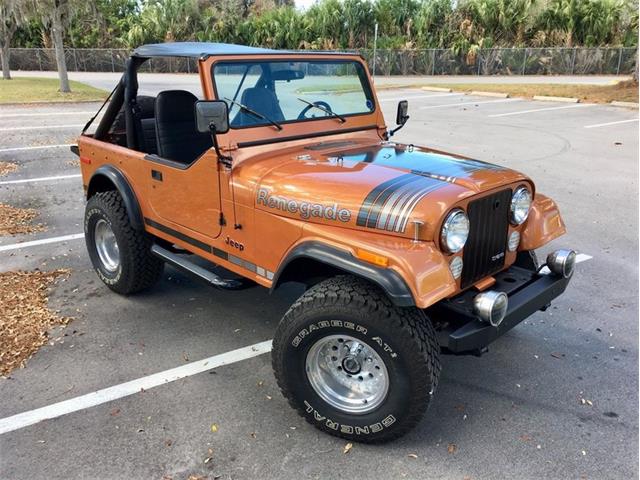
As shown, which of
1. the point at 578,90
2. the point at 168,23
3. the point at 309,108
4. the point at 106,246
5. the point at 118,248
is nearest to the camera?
the point at 309,108

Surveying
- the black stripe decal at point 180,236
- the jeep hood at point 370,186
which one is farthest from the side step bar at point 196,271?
the jeep hood at point 370,186

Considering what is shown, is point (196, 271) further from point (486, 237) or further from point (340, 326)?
point (486, 237)

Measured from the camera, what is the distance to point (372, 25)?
3334 centimetres

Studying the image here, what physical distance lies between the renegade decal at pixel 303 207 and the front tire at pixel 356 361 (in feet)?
1.08

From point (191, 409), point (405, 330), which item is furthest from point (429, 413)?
point (191, 409)

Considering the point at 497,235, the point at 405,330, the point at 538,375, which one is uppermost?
the point at 497,235

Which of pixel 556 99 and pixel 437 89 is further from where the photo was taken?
pixel 437 89

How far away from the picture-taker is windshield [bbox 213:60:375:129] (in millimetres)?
3463

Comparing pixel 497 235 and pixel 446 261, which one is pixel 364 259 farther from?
pixel 497 235

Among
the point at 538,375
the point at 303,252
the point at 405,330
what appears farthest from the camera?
the point at 538,375

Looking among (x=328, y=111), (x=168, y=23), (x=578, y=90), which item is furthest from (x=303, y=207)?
(x=168, y=23)

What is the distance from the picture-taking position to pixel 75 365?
352 centimetres

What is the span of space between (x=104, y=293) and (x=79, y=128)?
32.3ft

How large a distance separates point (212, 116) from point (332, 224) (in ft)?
2.93
